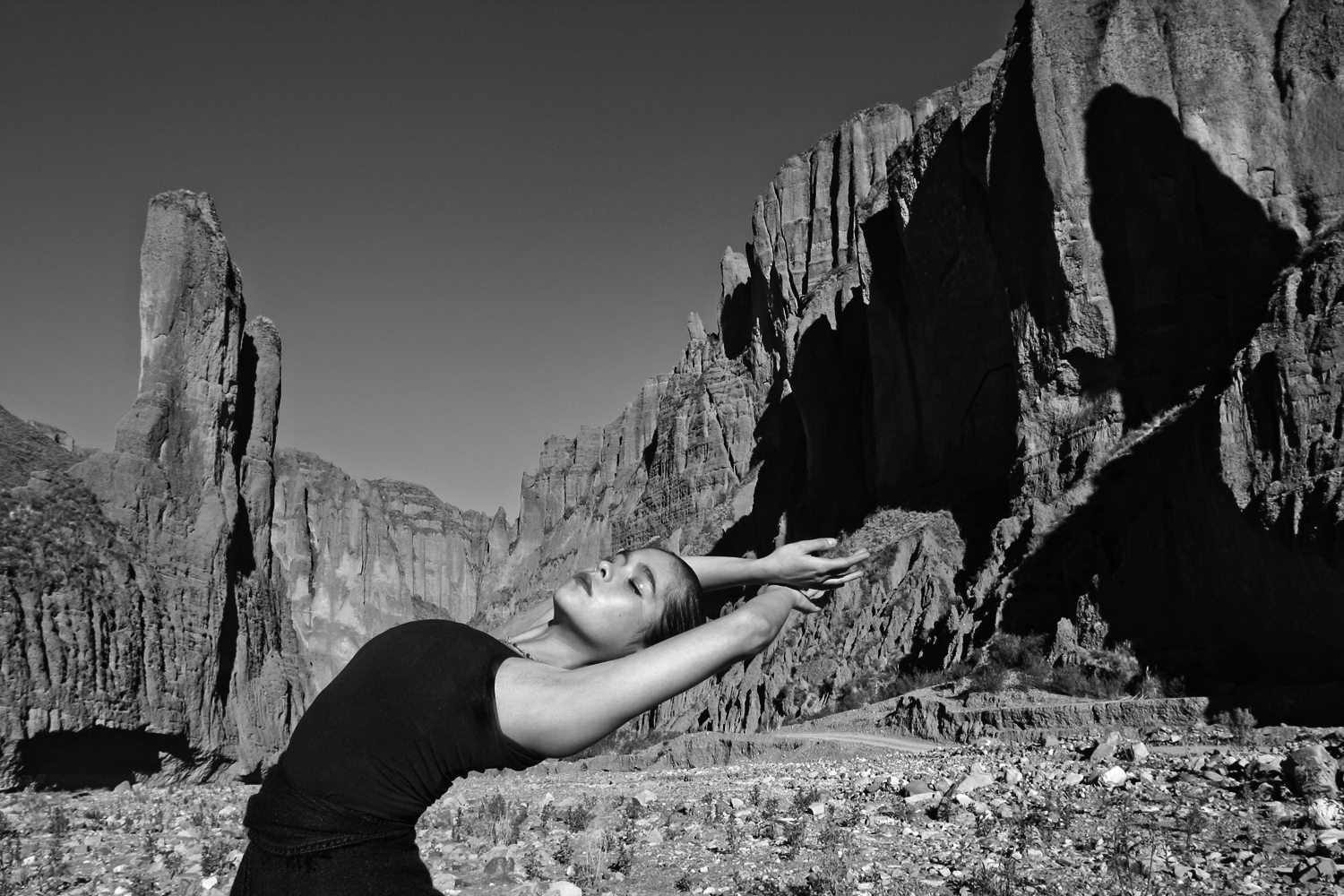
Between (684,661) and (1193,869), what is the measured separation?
559 cm

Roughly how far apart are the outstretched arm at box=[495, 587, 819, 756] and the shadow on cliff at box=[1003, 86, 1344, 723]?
16056mm

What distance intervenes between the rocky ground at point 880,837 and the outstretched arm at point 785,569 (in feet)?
13.0

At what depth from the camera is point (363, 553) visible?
4751 inches

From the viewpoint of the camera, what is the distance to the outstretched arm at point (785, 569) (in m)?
2.73

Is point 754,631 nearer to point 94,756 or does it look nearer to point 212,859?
point 212,859

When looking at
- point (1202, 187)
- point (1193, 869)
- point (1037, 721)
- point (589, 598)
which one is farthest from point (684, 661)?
point (1202, 187)

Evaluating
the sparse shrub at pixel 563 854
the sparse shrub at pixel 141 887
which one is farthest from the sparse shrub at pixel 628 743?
the sparse shrub at pixel 141 887

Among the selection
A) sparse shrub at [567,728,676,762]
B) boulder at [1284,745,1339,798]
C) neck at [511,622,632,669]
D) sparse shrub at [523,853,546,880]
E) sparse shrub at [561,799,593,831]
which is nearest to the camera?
neck at [511,622,632,669]

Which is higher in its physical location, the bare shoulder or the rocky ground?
the bare shoulder

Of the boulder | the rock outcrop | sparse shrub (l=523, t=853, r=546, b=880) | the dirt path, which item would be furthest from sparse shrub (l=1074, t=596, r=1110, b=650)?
the rock outcrop

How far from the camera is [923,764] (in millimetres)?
13750

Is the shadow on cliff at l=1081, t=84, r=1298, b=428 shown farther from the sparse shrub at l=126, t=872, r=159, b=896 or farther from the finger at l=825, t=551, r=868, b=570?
the finger at l=825, t=551, r=868, b=570

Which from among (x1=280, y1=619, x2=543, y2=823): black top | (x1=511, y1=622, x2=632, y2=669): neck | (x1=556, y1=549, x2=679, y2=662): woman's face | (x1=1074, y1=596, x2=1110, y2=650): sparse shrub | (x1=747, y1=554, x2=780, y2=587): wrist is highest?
(x1=1074, y1=596, x2=1110, y2=650): sparse shrub

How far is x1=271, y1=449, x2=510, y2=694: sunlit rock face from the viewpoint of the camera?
10506cm
